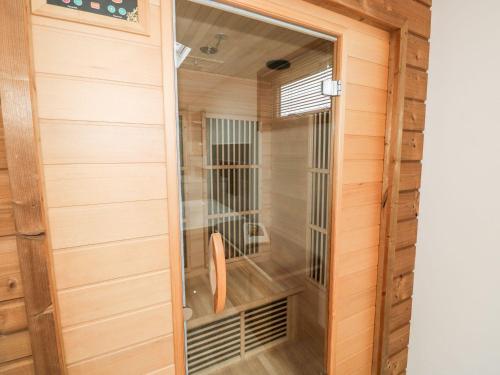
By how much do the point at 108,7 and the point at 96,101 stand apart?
0.24 m

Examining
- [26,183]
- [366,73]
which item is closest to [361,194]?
[366,73]

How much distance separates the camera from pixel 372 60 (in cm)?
106

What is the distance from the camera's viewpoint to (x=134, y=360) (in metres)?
0.77

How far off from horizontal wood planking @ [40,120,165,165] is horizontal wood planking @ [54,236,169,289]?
24cm

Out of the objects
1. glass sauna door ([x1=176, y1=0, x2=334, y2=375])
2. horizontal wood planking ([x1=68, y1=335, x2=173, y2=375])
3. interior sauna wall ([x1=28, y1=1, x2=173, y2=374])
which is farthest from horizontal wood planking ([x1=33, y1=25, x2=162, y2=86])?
horizontal wood planking ([x1=68, y1=335, x2=173, y2=375])

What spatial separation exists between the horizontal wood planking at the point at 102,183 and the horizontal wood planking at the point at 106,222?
2cm

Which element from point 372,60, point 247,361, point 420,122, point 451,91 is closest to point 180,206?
point 372,60

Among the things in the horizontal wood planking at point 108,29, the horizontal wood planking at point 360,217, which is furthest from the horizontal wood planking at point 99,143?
the horizontal wood planking at point 360,217

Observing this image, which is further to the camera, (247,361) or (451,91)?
(247,361)

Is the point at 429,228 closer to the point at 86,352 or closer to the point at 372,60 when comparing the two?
the point at 372,60

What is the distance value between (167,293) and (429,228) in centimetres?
127

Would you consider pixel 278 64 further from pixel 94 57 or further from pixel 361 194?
pixel 94 57

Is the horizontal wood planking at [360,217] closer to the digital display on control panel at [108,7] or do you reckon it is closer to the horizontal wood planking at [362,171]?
the horizontal wood planking at [362,171]

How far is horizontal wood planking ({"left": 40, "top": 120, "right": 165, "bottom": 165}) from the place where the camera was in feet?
2.02
